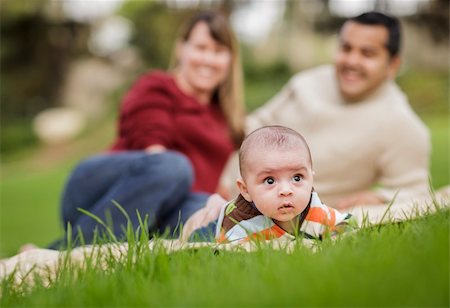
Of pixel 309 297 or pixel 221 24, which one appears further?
Result: pixel 221 24

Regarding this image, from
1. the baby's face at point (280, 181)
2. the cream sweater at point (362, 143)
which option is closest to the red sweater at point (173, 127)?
the cream sweater at point (362, 143)

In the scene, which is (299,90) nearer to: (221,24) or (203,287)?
(221,24)

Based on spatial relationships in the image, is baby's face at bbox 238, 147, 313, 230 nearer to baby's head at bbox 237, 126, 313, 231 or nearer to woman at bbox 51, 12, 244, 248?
baby's head at bbox 237, 126, 313, 231

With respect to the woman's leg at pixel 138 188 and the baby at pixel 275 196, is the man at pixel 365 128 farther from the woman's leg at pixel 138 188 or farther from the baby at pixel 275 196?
the baby at pixel 275 196

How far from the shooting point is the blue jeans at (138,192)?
2.84 m

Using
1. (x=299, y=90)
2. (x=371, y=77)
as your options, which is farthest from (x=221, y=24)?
(x=371, y=77)

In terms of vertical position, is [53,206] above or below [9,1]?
below

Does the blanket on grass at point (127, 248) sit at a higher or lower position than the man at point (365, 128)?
lower

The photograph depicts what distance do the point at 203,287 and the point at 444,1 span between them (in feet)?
59.4

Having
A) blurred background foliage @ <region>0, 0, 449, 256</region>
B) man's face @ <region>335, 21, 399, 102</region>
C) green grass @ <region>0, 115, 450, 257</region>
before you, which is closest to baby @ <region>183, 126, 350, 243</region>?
man's face @ <region>335, 21, 399, 102</region>

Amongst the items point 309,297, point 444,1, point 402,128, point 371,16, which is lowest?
point 309,297

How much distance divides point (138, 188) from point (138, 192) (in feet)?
0.06

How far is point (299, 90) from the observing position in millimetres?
3637

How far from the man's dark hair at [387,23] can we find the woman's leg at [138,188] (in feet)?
3.66
